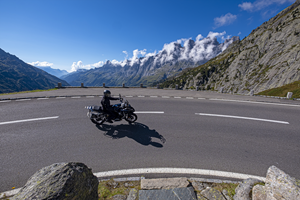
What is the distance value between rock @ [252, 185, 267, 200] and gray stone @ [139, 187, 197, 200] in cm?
125

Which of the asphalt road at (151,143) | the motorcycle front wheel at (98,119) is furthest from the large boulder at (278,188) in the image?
the motorcycle front wheel at (98,119)

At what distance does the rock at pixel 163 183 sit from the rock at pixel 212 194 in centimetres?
43

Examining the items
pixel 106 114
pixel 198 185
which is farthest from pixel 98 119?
pixel 198 185

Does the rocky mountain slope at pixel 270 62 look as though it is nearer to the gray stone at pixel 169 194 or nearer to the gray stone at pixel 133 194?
the gray stone at pixel 169 194

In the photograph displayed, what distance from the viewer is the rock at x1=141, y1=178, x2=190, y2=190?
337 cm

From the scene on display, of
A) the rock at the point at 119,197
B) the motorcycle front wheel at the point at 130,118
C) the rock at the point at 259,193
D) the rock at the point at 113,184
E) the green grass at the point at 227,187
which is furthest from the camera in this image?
the motorcycle front wheel at the point at 130,118

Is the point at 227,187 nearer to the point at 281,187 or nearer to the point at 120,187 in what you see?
the point at 281,187

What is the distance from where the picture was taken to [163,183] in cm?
346

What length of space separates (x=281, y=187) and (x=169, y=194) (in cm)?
223

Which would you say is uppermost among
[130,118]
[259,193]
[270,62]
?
[270,62]

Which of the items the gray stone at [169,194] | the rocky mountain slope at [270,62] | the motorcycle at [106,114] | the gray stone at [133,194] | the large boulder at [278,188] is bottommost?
the gray stone at [133,194]

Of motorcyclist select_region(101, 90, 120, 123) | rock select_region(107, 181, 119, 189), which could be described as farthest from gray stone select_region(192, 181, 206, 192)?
motorcyclist select_region(101, 90, 120, 123)

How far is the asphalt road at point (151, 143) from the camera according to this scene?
4418 millimetres

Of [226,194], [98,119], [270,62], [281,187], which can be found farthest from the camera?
[270,62]
